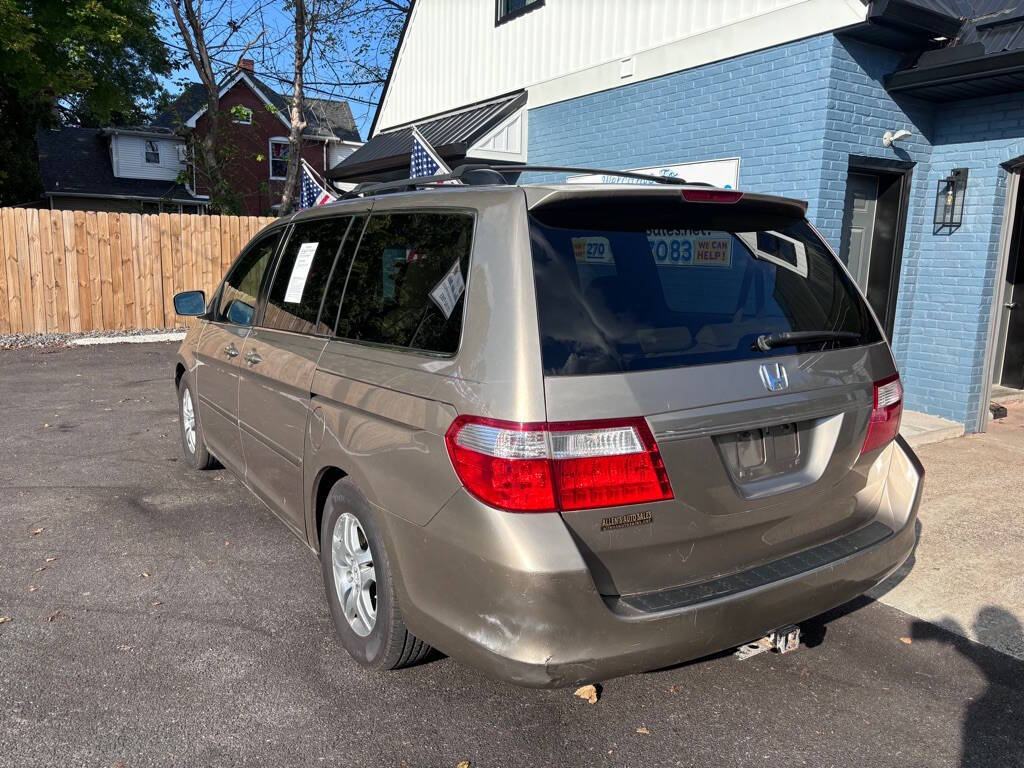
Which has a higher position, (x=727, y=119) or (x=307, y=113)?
(x=307, y=113)

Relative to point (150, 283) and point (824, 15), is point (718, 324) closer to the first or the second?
point (824, 15)

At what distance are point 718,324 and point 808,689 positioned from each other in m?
1.56

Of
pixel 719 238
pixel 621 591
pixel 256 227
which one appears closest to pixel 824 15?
pixel 719 238

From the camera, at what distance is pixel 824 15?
659 centimetres

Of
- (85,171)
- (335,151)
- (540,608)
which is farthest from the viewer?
(335,151)

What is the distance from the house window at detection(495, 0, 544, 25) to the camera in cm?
1078

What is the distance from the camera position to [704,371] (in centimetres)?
243

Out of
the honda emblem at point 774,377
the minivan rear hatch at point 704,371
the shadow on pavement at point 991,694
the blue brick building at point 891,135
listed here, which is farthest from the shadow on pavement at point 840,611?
the blue brick building at point 891,135

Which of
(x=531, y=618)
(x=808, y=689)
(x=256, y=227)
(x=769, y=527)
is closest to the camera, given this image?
(x=531, y=618)

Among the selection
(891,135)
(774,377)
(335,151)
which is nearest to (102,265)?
(891,135)

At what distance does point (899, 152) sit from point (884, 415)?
5.21 metres

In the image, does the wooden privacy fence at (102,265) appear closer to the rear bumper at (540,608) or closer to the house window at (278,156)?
the rear bumper at (540,608)

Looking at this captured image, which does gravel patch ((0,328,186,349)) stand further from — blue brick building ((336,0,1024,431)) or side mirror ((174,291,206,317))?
blue brick building ((336,0,1024,431))

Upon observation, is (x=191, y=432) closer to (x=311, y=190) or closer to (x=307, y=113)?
(x=311, y=190)
